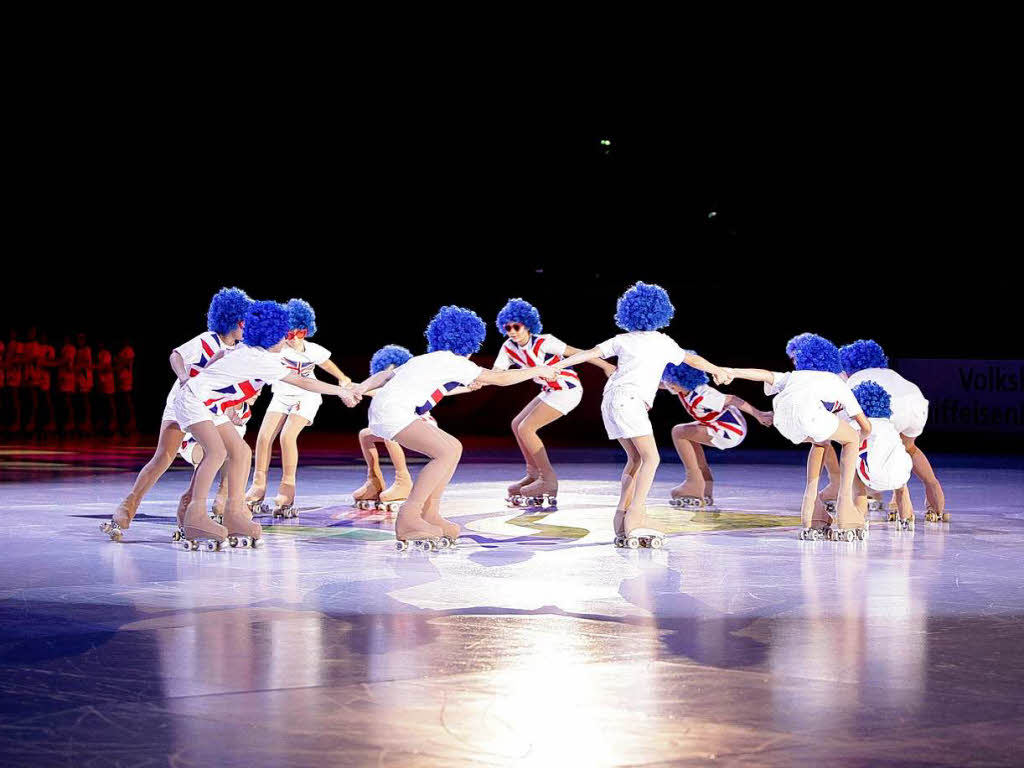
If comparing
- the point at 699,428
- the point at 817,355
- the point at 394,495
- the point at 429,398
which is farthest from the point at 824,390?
the point at 394,495

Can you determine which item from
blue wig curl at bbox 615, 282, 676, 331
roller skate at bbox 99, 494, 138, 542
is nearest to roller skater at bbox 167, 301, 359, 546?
roller skate at bbox 99, 494, 138, 542

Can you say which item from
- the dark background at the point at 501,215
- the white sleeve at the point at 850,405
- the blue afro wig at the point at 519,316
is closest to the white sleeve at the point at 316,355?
the blue afro wig at the point at 519,316

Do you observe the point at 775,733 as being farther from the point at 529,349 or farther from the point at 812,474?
the point at 529,349

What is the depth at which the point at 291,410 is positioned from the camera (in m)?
11.4

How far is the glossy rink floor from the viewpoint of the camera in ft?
13.2

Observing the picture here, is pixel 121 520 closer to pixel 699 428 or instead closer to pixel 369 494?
pixel 369 494

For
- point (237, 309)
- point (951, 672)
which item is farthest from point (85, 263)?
point (951, 672)

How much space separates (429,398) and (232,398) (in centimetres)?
135

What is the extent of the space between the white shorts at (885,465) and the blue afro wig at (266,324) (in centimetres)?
455

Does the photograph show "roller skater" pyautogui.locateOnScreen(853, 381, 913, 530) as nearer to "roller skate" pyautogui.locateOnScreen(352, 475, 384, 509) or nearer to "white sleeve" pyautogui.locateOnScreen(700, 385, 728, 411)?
"white sleeve" pyautogui.locateOnScreen(700, 385, 728, 411)

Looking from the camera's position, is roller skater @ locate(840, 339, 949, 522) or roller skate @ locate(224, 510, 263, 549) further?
roller skater @ locate(840, 339, 949, 522)

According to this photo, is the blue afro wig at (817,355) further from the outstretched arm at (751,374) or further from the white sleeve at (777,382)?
the outstretched arm at (751,374)

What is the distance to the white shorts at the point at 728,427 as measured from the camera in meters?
11.8

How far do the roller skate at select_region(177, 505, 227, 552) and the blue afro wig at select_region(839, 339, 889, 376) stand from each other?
560 cm
